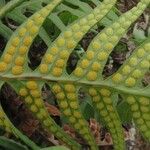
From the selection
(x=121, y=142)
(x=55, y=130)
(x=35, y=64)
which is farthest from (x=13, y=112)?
(x=121, y=142)

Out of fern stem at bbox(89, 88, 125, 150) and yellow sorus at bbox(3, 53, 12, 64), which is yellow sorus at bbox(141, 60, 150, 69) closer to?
fern stem at bbox(89, 88, 125, 150)

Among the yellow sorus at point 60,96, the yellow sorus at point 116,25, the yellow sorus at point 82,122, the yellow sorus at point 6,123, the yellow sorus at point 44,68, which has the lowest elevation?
the yellow sorus at point 82,122

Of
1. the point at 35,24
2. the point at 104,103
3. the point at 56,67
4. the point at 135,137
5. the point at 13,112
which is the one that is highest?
the point at 35,24

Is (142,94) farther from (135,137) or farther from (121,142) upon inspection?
(135,137)

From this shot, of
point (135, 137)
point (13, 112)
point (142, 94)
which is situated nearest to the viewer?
point (142, 94)

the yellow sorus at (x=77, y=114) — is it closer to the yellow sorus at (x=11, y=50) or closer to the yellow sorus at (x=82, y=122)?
the yellow sorus at (x=82, y=122)

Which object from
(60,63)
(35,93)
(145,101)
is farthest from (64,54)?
(145,101)

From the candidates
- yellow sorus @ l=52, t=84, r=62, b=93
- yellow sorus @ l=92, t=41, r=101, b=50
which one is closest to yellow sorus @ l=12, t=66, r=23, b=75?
yellow sorus @ l=52, t=84, r=62, b=93

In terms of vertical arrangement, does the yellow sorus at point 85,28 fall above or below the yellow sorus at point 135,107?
above

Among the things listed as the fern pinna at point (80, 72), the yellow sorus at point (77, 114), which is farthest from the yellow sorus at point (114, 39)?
the yellow sorus at point (77, 114)
